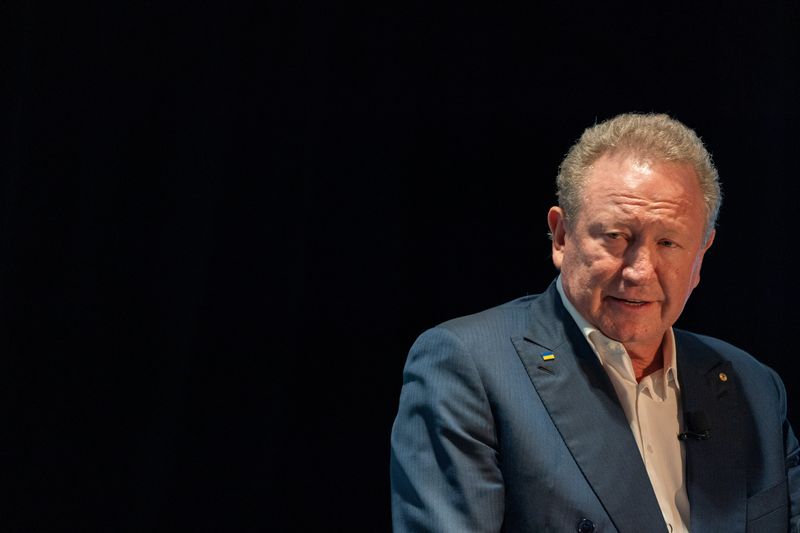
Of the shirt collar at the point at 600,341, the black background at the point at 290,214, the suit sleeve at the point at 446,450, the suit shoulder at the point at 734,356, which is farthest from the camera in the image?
the black background at the point at 290,214

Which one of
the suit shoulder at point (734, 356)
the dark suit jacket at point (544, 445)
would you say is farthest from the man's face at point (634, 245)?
the suit shoulder at point (734, 356)

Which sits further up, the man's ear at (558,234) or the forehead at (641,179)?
the forehead at (641,179)

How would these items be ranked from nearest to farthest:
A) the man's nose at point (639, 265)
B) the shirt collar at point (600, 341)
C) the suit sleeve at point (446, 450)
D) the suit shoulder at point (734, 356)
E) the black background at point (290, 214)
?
the suit sleeve at point (446, 450)
the man's nose at point (639, 265)
the shirt collar at point (600, 341)
the suit shoulder at point (734, 356)
the black background at point (290, 214)

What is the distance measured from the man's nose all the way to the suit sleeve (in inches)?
15.2

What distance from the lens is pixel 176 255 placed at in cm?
293

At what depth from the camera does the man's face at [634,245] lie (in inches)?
80.8

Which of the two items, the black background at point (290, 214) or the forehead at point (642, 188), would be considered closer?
the forehead at point (642, 188)

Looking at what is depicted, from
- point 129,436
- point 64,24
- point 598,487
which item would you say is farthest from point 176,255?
point 598,487

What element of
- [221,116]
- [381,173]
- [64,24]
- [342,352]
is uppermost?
[64,24]

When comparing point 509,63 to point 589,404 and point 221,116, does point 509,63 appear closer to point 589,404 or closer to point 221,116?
point 221,116

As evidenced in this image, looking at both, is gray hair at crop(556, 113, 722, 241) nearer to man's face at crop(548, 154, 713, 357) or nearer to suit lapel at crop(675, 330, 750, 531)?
man's face at crop(548, 154, 713, 357)

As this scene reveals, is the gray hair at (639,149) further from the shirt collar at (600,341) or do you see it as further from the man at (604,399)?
the shirt collar at (600,341)

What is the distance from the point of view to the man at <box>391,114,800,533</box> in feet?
6.37

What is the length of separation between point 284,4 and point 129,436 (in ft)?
4.68
